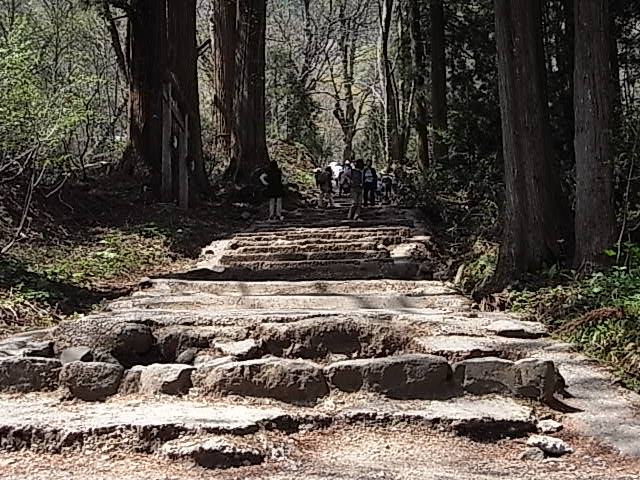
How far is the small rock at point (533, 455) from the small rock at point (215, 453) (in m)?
1.37

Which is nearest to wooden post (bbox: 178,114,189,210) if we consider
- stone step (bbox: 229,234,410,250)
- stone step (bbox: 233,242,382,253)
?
stone step (bbox: 229,234,410,250)

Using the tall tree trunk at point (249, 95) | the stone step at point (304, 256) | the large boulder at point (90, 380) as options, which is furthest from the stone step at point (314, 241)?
the tall tree trunk at point (249, 95)

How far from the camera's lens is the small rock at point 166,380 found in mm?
4938

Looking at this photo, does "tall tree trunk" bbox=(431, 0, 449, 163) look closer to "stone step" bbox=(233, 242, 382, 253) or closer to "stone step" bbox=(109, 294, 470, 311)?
"stone step" bbox=(233, 242, 382, 253)

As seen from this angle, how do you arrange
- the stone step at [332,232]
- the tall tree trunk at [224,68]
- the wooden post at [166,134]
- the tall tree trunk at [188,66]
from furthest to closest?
1. the tall tree trunk at [224,68]
2. the tall tree trunk at [188,66]
3. the wooden post at [166,134]
4. the stone step at [332,232]

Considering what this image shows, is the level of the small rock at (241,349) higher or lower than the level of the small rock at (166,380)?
higher

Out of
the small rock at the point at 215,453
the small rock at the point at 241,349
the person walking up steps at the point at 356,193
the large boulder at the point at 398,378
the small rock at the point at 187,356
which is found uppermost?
the person walking up steps at the point at 356,193

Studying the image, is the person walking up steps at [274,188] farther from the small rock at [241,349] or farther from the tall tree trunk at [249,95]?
the small rock at [241,349]

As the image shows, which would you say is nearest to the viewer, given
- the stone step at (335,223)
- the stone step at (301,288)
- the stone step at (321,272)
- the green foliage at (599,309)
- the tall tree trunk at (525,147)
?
the green foliage at (599,309)

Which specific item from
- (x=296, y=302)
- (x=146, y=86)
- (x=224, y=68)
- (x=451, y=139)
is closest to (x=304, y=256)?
(x=296, y=302)

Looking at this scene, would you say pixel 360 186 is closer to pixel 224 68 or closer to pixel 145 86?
pixel 145 86

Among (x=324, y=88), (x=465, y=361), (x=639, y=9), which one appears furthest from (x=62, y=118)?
(x=324, y=88)

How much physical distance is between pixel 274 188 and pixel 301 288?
6225 mm

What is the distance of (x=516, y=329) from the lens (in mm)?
6500
